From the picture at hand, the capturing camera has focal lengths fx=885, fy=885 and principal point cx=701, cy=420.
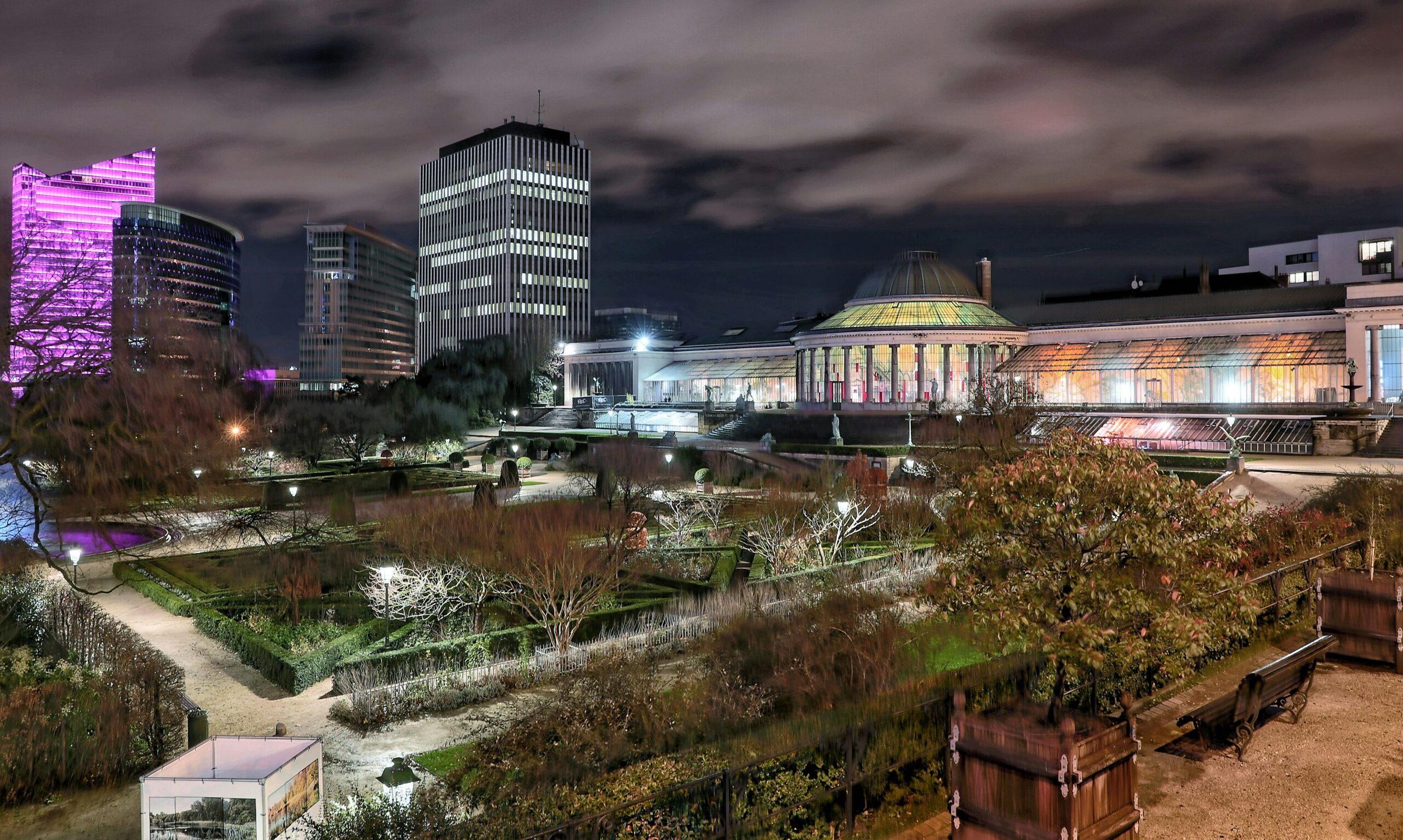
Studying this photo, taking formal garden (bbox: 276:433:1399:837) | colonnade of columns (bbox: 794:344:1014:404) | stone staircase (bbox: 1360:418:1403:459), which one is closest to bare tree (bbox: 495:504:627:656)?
formal garden (bbox: 276:433:1399:837)

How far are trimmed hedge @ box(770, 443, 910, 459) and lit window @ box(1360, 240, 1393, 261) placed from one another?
211 feet

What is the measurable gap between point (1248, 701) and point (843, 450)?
37.6 metres

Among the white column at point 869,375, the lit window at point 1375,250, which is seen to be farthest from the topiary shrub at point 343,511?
the lit window at point 1375,250

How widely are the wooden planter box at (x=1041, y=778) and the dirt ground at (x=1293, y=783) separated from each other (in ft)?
3.45

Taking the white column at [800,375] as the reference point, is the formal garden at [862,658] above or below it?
below

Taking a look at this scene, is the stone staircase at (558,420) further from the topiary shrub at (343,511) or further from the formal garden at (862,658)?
the formal garden at (862,658)

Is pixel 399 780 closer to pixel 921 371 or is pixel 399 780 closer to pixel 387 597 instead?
pixel 387 597

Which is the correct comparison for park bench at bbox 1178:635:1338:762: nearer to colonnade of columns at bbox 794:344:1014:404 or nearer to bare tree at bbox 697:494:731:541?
bare tree at bbox 697:494:731:541

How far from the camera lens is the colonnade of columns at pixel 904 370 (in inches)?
2709

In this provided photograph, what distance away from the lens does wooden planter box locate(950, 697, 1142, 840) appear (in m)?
6.95

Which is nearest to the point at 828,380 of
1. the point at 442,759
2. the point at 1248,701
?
the point at 442,759

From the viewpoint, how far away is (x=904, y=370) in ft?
232

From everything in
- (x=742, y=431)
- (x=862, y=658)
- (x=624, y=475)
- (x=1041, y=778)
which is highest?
(x=742, y=431)

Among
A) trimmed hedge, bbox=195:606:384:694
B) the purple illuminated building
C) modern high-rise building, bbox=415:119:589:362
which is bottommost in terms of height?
trimmed hedge, bbox=195:606:384:694
